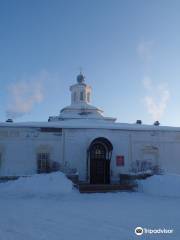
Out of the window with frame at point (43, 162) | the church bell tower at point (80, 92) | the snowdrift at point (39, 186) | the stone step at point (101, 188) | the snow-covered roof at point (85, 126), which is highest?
the church bell tower at point (80, 92)

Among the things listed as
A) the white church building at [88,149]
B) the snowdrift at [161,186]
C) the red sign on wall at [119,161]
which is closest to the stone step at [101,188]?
the snowdrift at [161,186]

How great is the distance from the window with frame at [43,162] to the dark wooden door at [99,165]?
269 centimetres

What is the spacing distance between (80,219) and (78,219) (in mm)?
53

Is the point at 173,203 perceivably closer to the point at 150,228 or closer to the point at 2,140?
the point at 150,228

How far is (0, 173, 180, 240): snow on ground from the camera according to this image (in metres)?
6.29

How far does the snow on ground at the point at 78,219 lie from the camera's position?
629 cm

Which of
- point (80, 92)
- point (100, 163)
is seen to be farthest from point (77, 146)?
point (80, 92)

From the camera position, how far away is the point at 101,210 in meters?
9.33

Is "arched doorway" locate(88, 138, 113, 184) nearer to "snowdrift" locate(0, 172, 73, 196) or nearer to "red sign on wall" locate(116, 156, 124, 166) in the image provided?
"red sign on wall" locate(116, 156, 124, 166)

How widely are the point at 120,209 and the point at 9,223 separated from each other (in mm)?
3723

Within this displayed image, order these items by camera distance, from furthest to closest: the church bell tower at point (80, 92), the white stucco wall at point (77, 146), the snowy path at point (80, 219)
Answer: the church bell tower at point (80, 92) < the white stucco wall at point (77, 146) < the snowy path at point (80, 219)

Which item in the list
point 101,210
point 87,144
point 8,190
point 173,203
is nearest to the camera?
point 101,210

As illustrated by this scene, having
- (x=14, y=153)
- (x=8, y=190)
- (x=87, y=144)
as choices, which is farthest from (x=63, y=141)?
(x=8, y=190)

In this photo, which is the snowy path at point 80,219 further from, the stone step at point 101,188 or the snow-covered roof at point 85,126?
the snow-covered roof at point 85,126
